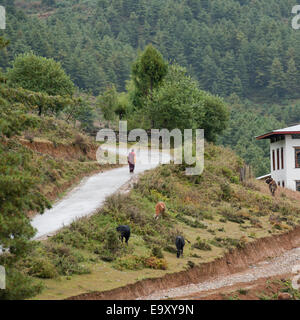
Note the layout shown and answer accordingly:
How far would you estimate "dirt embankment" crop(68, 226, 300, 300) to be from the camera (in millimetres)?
17297

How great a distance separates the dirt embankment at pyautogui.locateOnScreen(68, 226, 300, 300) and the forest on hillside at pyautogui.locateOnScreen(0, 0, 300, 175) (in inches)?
2849

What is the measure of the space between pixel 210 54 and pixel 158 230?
148420mm

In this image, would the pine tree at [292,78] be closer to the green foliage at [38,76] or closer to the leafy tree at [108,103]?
the leafy tree at [108,103]

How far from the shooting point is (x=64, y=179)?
3172cm

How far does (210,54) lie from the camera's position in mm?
168500

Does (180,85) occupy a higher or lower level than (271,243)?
higher

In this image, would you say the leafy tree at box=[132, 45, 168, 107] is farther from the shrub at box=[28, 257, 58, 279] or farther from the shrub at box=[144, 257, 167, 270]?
the shrub at box=[28, 257, 58, 279]

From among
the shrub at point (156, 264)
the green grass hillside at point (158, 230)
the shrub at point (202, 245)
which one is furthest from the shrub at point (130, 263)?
the shrub at point (202, 245)

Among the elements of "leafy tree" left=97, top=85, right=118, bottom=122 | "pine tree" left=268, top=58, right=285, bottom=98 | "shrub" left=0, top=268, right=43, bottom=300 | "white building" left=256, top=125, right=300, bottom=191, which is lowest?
"shrub" left=0, top=268, right=43, bottom=300

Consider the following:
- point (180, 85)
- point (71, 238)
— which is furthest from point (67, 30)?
point (71, 238)

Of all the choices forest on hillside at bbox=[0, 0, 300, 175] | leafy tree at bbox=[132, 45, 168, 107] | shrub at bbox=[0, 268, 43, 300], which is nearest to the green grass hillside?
shrub at bbox=[0, 268, 43, 300]

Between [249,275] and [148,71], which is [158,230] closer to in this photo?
[249,275]

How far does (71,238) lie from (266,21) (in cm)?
16896

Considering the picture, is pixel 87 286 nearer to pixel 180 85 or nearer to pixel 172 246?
pixel 172 246
